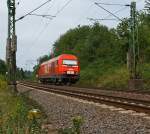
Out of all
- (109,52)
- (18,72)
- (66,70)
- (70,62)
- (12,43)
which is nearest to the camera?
(12,43)

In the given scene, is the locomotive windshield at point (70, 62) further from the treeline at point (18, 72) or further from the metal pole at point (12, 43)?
the metal pole at point (12, 43)

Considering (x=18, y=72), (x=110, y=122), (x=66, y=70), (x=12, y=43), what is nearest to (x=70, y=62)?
(x=66, y=70)

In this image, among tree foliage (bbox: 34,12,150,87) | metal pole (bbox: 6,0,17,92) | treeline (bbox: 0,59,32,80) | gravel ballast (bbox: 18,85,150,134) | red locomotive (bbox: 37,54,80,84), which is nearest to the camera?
gravel ballast (bbox: 18,85,150,134)

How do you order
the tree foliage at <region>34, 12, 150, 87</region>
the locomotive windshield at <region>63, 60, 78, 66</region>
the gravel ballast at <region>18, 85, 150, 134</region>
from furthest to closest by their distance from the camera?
1. the tree foliage at <region>34, 12, 150, 87</region>
2. the locomotive windshield at <region>63, 60, 78, 66</region>
3. the gravel ballast at <region>18, 85, 150, 134</region>

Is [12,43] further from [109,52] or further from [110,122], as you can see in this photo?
[109,52]

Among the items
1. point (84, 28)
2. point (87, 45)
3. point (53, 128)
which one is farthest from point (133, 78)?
point (84, 28)

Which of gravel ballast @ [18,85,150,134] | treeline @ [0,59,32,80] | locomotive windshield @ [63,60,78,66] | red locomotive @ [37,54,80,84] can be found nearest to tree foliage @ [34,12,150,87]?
red locomotive @ [37,54,80,84]

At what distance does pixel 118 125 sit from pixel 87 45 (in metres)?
62.6

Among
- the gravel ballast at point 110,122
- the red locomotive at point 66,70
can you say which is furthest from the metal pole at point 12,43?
the red locomotive at point 66,70

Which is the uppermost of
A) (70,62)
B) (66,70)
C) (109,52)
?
(109,52)

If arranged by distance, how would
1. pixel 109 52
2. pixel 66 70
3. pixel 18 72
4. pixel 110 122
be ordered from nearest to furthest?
pixel 110 122, pixel 66 70, pixel 109 52, pixel 18 72

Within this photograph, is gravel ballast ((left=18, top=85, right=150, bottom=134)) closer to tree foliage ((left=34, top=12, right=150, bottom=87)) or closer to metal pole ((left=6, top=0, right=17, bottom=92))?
metal pole ((left=6, top=0, right=17, bottom=92))

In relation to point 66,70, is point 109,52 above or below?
above

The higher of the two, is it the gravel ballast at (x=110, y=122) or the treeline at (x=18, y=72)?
the treeline at (x=18, y=72)
